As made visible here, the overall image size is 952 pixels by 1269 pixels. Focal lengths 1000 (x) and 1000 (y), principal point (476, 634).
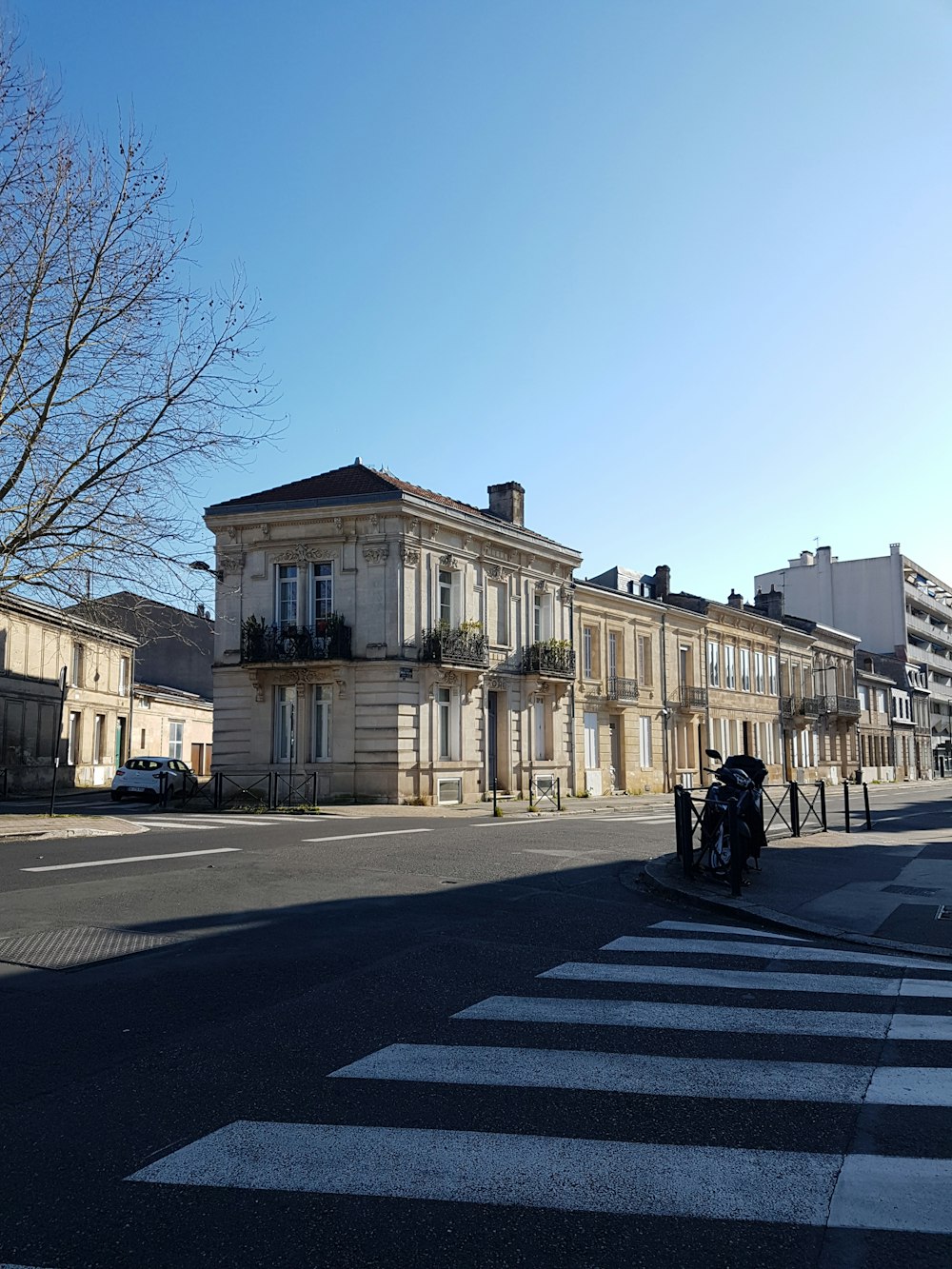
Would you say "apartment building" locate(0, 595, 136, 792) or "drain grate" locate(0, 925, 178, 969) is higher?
"apartment building" locate(0, 595, 136, 792)

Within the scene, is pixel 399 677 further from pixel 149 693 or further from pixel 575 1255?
pixel 575 1255

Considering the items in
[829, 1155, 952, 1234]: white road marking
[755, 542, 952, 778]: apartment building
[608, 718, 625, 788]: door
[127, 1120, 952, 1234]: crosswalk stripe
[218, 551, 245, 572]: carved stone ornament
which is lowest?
[829, 1155, 952, 1234]: white road marking

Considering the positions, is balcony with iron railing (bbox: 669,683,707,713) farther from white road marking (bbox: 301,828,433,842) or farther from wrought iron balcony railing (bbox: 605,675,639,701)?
white road marking (bbox: 301,828,433,842)

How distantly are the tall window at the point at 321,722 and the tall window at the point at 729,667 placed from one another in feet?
79.9

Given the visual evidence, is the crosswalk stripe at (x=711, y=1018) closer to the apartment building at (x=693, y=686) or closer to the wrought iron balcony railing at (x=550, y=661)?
the wrought iron balcony railing at (x=550, y=661)

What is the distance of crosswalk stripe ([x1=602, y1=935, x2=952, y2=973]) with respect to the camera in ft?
24.0

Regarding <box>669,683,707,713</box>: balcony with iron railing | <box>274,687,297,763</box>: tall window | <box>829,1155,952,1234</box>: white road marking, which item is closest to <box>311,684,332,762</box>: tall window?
<box>274,687,297,763</box>: tall window

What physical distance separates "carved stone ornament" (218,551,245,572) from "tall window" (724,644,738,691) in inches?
1019

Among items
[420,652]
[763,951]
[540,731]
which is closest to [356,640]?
[420,652]

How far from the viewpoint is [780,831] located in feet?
56.4

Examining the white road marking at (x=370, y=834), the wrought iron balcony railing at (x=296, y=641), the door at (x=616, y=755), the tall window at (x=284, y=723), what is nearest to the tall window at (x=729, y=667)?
the door at (x=616, y=755)

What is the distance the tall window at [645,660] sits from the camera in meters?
40.1

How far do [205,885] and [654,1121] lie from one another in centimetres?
715

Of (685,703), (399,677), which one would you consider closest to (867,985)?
(399,677)
